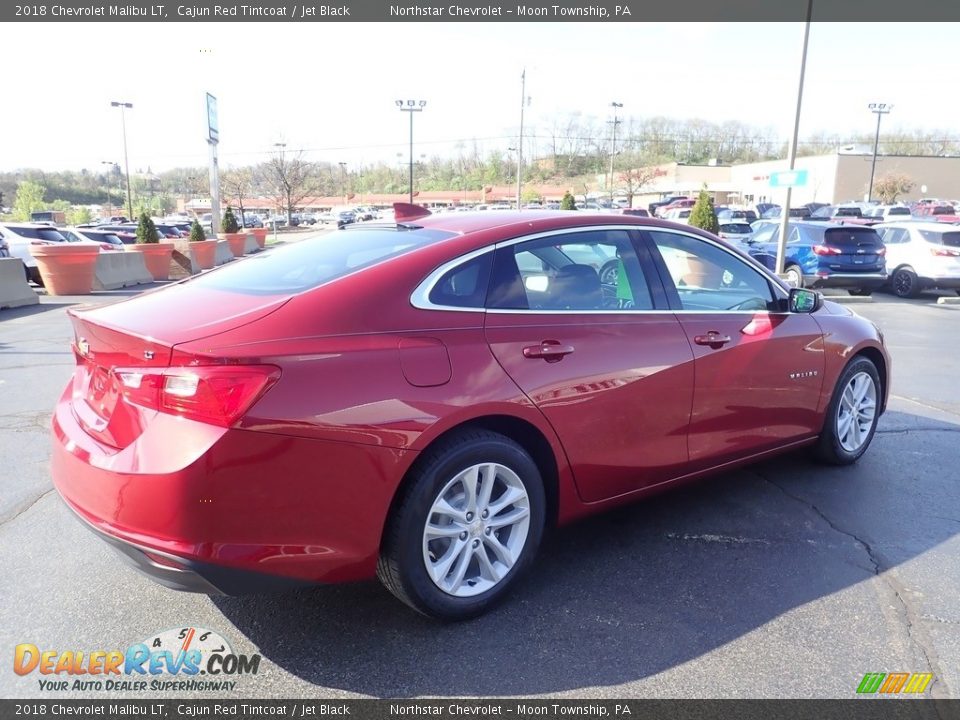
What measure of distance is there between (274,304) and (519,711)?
1.72 metres

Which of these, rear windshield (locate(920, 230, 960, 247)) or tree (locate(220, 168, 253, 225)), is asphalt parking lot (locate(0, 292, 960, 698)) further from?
tree (locate(220, 168, 253, 225))

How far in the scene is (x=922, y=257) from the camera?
16.1 m

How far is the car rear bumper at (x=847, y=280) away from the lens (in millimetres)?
15438

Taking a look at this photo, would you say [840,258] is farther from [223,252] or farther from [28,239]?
[223,252]

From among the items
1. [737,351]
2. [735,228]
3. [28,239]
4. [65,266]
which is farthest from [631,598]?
[735,228]

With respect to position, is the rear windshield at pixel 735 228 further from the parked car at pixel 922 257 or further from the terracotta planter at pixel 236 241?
the terracotta planter at pixel 236 241

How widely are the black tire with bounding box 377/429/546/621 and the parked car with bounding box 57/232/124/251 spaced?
20830mm

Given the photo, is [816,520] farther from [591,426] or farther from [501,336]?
[501,336]

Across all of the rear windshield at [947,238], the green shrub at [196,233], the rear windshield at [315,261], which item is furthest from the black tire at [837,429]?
the green shrub at [196,233]

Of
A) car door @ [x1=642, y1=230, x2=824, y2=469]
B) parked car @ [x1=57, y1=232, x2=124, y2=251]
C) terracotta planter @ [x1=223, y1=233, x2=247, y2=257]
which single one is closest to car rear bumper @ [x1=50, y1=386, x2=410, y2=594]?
car door @ [x1=642, y1=230, x2=824, y2=469]

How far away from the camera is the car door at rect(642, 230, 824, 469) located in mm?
3758

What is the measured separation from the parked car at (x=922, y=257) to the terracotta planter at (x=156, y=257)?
1858 centimetres

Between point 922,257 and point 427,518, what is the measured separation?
17.1 m

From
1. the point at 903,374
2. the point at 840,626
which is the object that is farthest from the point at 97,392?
the point at 903,374
